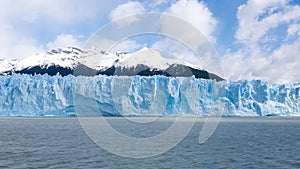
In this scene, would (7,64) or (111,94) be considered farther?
(7,64)

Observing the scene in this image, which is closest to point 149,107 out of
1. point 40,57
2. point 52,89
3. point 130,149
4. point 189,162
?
point 52,89

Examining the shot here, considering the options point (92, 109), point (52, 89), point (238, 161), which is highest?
point (52, 89)

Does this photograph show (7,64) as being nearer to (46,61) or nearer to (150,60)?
(46,61)

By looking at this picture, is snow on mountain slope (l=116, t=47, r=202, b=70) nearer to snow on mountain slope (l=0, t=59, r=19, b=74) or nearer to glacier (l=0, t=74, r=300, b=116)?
glacier (l=0, t=74, r=300, b=116)

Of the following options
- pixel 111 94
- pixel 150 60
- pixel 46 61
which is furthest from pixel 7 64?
pixel 150 60

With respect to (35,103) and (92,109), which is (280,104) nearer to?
(92,109)

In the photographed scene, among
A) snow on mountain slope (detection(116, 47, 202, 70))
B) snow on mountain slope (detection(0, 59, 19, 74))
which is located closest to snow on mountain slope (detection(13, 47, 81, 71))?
snow on mountain slope (detection(0, 59, 19, 74))

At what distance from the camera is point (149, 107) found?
329 ft

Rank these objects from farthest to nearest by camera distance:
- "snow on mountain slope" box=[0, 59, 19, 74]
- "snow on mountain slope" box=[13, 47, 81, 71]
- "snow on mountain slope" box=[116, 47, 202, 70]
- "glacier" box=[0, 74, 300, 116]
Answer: "snow on mountain slope" box=[13, 47, 81, 71] → "snow on mountain slope" box=[0, 59, 19, 74] → "glacier" box=[0, 74, 300, 116] → "snow on mountain slope" box=[116, 47, 202, 70]

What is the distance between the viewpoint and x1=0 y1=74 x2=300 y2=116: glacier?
95250mm

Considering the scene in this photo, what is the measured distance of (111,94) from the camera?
315ft

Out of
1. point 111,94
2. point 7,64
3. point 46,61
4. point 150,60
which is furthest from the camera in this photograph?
point 46,61

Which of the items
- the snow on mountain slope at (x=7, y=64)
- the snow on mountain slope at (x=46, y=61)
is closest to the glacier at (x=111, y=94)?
the snow on mountain slope at (x=46, y=61)

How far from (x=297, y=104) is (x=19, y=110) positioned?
8989cm
